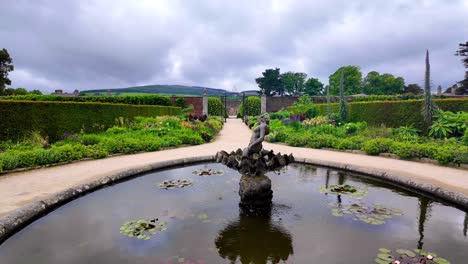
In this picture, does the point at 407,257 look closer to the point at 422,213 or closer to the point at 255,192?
the point at 422,213

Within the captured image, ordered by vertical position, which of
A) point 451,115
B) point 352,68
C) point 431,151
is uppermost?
point 352,68

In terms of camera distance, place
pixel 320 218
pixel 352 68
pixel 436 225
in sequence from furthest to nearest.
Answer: pixel 352 68
pixel 320 218
pixel 436 225

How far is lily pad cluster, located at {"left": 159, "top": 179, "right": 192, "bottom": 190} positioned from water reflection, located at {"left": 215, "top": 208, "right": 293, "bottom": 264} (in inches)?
73.9

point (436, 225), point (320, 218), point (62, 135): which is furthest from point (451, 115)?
point (62, 135)

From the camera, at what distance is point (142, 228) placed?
11.4ft

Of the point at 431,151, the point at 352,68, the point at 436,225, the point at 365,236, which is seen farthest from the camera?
the point at 352,68

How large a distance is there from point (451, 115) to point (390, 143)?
16.5ft

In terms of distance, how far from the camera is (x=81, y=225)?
11.8ft

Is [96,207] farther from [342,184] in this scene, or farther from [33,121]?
[33,121]

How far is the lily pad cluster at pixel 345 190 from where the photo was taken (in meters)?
4.80

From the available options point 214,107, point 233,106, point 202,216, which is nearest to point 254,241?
point 202,216

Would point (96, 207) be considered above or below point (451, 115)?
below

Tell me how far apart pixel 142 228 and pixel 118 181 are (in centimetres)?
252

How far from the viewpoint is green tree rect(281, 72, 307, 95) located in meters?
71.8
